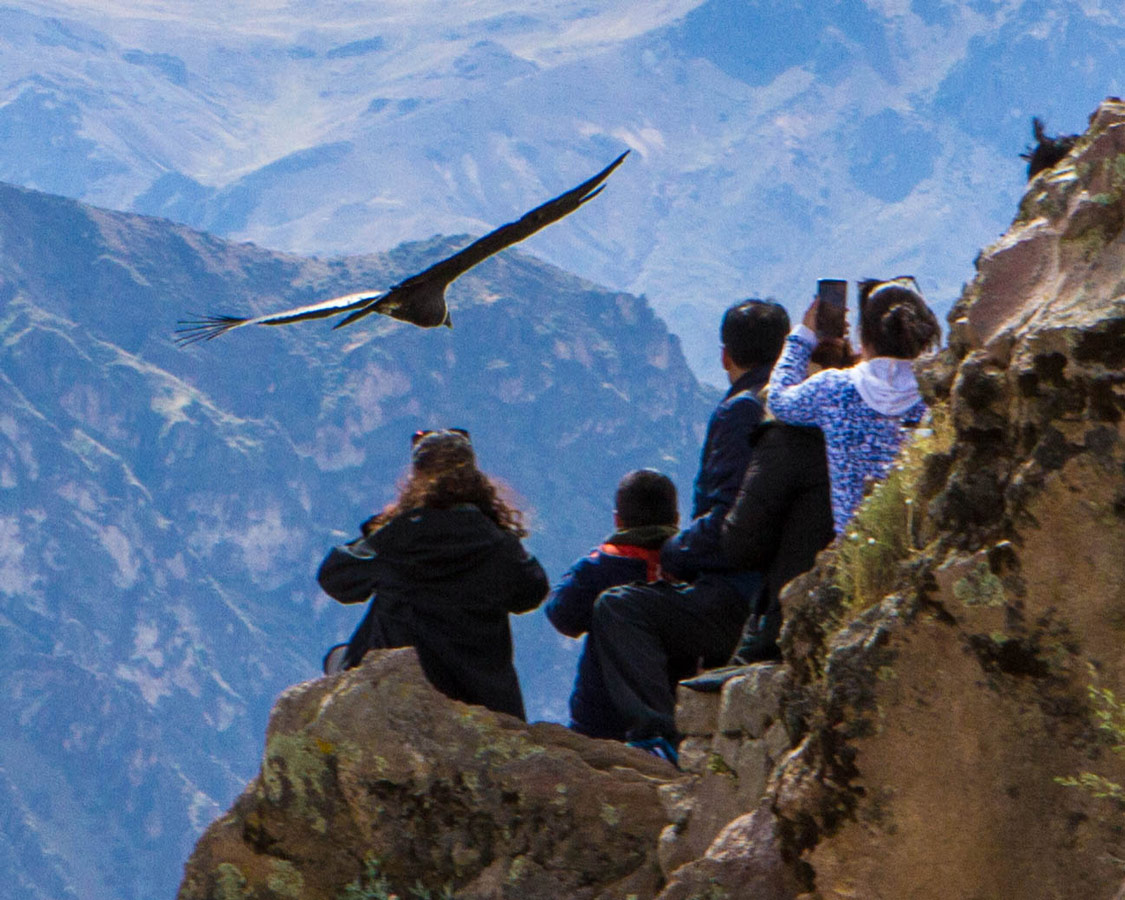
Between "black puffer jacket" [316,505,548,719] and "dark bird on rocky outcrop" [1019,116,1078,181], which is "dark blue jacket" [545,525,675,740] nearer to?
"black puffer jacket" [316,505,548,719]

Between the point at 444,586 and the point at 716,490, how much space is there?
107cm

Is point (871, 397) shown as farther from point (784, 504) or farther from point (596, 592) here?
point (596, 592)

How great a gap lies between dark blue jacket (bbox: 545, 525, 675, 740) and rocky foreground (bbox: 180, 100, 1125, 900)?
1.03 m

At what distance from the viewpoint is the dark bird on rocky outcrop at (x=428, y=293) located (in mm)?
4242

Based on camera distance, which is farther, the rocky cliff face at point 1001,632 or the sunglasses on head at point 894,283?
the sunglasses on head at point 894,283

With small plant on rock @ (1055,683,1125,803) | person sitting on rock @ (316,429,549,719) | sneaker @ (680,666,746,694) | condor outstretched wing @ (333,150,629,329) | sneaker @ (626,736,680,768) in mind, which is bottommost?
small plant on rock @ (1055,683,1125,803)

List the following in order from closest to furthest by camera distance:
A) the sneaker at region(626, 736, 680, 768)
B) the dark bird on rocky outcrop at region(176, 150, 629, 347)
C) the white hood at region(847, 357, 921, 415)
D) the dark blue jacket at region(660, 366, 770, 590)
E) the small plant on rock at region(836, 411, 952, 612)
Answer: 1. the small plant on rock at region(836, 411, 952, 612)
2. the dark bird on rocky outcrop at region(176, 150, 629, 347)
3. the white hood at region(847, 357, 921, 415)
4. the dark blue jacket at region(660, 366, 770, 590)
5. the sneaker at region(626, 736, 680, 768)

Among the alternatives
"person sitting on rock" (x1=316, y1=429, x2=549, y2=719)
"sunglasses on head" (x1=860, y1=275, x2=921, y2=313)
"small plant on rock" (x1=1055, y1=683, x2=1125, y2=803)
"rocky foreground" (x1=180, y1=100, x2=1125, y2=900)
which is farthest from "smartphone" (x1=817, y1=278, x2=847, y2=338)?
"small plant on rock" (x1=1055, y1=683, x2=1125, y2=803)

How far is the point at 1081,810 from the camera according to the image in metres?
3.28

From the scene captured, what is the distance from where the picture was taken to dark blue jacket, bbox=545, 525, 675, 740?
5.57 metres

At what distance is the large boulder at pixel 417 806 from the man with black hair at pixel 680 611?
0.23 meters

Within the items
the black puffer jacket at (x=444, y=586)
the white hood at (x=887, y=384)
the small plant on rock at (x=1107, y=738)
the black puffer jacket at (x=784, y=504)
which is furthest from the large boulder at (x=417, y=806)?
the small plant on rock at (x=1107, y=738)

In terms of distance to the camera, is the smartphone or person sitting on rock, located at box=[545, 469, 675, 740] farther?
person sitting on rock, located at box=[545, 469, 675, 740]

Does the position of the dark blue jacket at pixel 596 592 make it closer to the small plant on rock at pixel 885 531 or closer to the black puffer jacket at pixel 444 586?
the black puffer jacket at pixel 444 586
